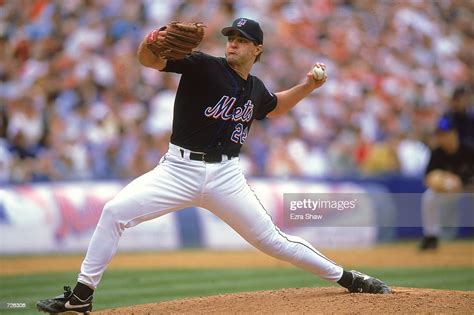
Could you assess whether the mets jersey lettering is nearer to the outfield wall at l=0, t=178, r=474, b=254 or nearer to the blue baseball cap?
the blue baseball cap

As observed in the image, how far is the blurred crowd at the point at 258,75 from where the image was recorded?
1266 centimetres

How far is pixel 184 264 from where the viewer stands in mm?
10766

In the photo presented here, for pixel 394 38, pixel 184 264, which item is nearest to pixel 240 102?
pixel 184 264

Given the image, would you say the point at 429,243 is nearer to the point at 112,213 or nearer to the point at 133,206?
the point at 133,206

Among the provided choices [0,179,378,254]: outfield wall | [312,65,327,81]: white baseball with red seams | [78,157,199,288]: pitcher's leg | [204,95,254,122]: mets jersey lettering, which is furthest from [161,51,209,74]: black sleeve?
[0,179,378,254]: outfield wall

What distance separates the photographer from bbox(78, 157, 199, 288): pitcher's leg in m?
5.46

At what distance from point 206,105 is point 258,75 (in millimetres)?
8915

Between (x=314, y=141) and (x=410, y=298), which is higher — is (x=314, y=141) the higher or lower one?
the higher one

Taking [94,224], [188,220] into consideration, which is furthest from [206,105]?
[188,220]

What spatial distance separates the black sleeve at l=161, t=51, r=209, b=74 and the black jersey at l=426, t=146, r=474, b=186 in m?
7.26

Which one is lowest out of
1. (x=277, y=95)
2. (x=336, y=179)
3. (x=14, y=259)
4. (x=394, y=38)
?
(x=14, y=259)

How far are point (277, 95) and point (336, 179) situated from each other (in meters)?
6.88

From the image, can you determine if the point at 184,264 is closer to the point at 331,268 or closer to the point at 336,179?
the point at 336,179

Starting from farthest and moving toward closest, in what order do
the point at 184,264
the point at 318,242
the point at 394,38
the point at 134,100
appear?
the point at 394,38 < the point at 134,100 < the point at 318,242 < the point at 184,264
